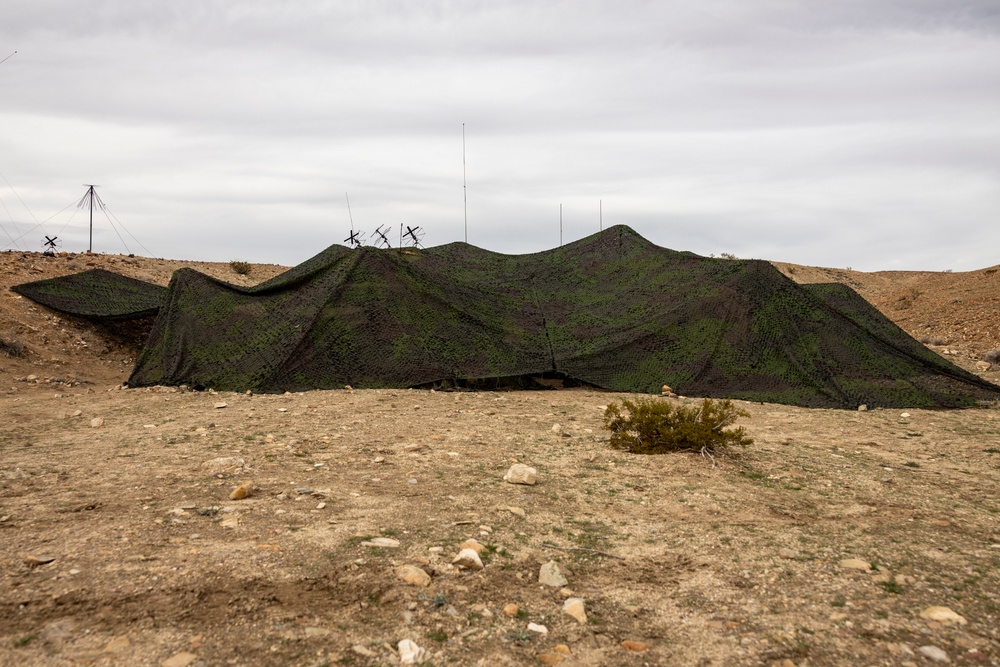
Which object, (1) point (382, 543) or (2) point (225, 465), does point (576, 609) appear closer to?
(1) point (382, 543)

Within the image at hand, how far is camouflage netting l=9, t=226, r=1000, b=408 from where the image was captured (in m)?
7.66

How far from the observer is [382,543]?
2.96 meters

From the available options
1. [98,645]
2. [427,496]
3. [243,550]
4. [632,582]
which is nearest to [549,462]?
[427,496]

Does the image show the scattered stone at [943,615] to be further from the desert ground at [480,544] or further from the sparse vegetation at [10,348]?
the sparse vegetation at [10,348]

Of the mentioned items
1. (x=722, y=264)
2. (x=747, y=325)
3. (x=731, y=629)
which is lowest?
(x=731, y=629)

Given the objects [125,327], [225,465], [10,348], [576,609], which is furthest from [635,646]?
[125,327]

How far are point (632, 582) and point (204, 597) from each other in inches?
63.3

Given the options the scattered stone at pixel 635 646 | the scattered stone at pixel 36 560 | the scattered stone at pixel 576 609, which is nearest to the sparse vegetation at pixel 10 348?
the scattered stone at pixel 36 560

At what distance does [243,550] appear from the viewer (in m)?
2.84

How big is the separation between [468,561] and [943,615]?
1.72 m

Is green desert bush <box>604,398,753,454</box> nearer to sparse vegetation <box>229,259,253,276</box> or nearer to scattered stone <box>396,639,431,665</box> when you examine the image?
scattered stone <box>396,639,431,665</box>

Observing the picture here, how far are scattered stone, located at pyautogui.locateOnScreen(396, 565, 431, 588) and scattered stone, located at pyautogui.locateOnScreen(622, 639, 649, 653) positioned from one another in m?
0.77

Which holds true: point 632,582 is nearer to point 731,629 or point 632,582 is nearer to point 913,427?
point 731,629

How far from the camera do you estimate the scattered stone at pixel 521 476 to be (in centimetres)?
405
